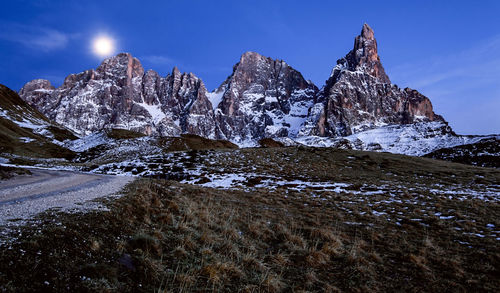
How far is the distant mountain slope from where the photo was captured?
62088 mm

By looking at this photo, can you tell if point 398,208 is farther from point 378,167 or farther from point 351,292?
point 378,167

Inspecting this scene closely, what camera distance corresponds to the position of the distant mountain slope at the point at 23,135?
62088mm

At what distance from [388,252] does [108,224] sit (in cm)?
860

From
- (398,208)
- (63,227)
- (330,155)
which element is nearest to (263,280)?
(63,227)

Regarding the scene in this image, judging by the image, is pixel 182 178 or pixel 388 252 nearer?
pixel 388 252

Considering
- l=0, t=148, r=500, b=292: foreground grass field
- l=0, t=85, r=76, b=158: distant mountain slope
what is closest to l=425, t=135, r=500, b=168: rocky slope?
l=0, t=148, r=500, b=292: foreground grass field

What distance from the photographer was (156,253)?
18.7 ft

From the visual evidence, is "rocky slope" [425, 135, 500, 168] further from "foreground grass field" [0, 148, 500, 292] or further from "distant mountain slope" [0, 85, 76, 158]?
"distant mountain slope" [0, 85, 76, 158]

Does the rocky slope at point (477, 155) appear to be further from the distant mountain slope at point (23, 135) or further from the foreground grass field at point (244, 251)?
the distant mountain slope at point (23, 135)

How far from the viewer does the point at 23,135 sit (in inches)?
3100

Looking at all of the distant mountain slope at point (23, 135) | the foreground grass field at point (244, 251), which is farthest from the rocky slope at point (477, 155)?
the distant mountain slope at point (23, 135)

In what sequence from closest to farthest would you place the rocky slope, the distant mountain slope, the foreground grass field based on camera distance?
the foreground grass field < the distant mountain slope < the rocky slope

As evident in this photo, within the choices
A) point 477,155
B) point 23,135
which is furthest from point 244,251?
point 477,155

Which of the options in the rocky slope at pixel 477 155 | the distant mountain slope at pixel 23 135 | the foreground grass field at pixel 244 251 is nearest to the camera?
the foreground grass field at pixel 244 251
